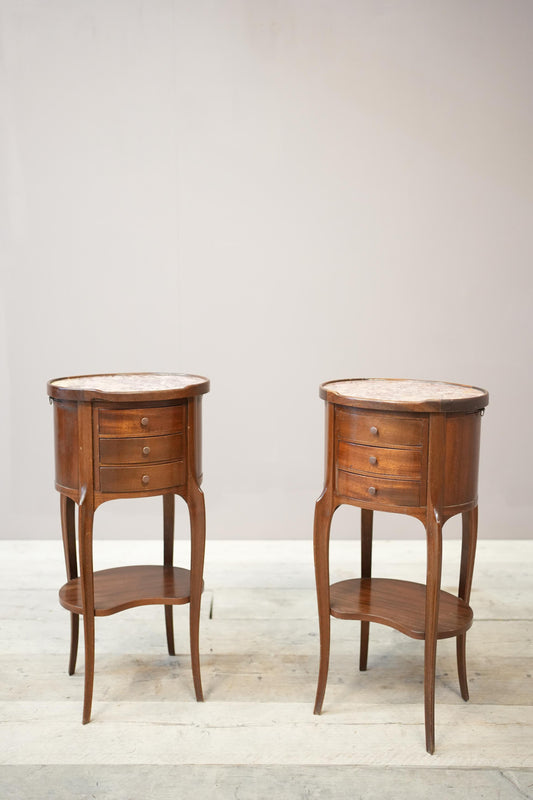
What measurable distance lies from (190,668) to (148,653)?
0.18 metres

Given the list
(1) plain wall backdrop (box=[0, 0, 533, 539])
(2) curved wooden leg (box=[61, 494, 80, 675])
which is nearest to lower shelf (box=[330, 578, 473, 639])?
(2) curved wooden leg (box=[61, 494, 80, 675])

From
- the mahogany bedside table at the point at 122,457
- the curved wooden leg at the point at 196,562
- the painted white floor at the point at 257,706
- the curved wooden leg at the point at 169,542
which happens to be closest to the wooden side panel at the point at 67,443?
the mahogany bedside table at the point at 122,457

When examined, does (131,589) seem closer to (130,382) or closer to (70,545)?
(70,545)

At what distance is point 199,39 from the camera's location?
373 centimetres

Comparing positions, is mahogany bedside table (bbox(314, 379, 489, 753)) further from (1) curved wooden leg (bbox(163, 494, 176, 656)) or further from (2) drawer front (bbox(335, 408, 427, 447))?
(1) curved wooden leg (bbox(163, 494, 176, 656))

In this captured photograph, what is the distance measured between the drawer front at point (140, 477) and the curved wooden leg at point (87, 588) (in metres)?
0.10

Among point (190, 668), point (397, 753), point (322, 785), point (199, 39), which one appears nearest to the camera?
point (322, 785)

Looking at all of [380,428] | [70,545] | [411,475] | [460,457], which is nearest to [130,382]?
[70,545]

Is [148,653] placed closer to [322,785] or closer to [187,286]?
[322,785]

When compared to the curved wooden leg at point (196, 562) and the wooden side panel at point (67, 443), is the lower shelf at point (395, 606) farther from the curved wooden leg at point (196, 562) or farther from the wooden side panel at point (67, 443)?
the wooden side panel at point (67, 443)

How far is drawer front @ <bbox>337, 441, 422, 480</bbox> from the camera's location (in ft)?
7.24

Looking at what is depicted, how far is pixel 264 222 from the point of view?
12.7 ft

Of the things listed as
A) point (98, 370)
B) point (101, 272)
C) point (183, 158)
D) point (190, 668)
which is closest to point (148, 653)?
point (190, 668)

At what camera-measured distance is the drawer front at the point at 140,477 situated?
2309 millimetres
